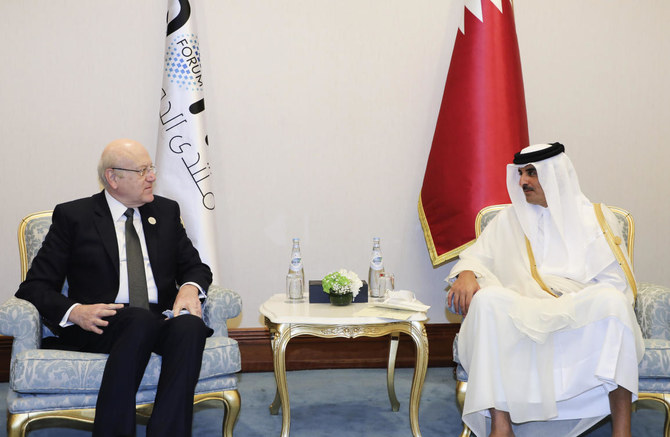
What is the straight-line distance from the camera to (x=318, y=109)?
4348mm

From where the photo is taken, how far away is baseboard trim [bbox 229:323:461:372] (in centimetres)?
439

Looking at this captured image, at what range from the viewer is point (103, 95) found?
4.16m

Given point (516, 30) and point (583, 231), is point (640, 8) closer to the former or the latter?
point (516, 30)

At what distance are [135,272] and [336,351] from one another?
187cm

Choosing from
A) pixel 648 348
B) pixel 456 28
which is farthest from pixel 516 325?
pixel 456 28

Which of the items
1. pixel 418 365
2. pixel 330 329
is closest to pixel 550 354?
pixel 418 365

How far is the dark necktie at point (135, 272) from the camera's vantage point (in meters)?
2.93

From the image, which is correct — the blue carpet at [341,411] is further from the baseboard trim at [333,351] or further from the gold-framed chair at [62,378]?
the gold-framed chair at [62,378]

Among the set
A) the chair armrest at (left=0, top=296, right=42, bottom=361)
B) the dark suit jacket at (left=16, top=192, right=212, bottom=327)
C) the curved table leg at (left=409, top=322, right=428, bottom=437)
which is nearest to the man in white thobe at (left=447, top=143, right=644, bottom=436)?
the curved table leg at (left=409, top=322, right=428, bottom=437)

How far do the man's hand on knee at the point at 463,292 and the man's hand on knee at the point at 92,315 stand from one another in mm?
1493

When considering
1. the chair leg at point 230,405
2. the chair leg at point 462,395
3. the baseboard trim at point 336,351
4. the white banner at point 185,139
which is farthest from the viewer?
the baseboard trim at point 336,351

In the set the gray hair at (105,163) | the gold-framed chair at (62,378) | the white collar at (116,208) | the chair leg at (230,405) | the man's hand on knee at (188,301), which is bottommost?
the chair leg at (230,405)

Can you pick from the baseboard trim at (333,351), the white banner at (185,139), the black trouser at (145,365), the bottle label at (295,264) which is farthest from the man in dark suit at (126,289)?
the baseboard trim at (333,351)

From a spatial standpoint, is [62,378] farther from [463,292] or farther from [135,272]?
[463,292]
